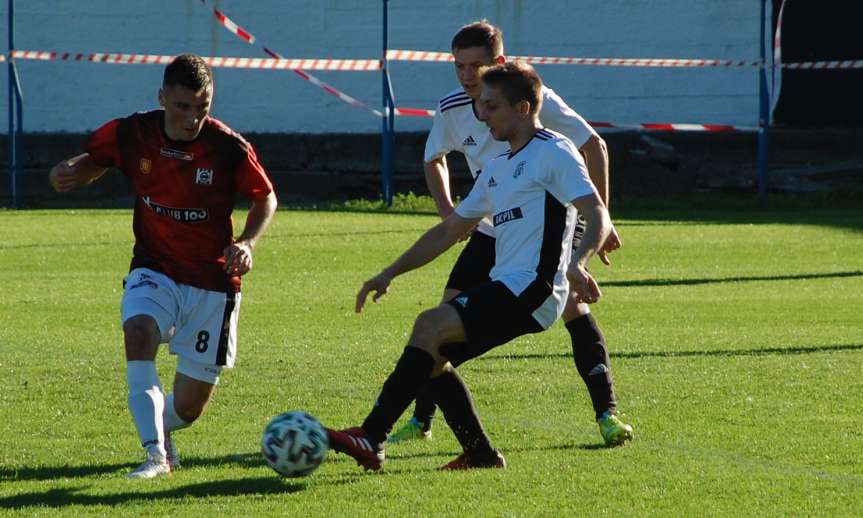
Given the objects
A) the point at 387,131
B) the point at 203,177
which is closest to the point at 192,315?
the point at 203,177

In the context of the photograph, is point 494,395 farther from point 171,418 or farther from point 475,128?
point 171,418

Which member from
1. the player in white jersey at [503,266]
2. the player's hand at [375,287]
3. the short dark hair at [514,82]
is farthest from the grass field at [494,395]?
the short dark hair at [514,82]

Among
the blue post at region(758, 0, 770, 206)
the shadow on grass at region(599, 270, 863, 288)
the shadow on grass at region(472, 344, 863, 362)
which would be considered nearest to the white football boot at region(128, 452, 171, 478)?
the shadow on grass at region(472, 344, 863, 362)

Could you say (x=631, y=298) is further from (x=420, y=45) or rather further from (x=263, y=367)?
(x=420, y=45)

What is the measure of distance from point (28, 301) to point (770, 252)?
23.8 ft

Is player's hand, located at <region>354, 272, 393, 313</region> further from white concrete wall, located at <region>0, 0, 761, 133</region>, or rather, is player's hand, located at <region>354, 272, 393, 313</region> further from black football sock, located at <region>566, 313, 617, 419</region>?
white concrete wall, located at <region>0, 0, 761, 133</region>

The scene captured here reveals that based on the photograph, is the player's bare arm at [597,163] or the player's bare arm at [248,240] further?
the player's bare arm at [597,163]

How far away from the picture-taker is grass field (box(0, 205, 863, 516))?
5535mm

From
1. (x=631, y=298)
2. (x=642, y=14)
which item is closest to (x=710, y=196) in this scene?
(x=642, y=14)

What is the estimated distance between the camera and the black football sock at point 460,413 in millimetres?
6082

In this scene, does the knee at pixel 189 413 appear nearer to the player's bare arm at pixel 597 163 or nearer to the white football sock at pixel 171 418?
the white football sock at pixel 171 418

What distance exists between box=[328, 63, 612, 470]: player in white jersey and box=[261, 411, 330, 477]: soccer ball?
6 centimetres

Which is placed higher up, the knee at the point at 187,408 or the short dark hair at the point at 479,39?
the short dark hair at the point at 479,39

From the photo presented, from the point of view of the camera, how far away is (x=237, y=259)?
6.08 m
